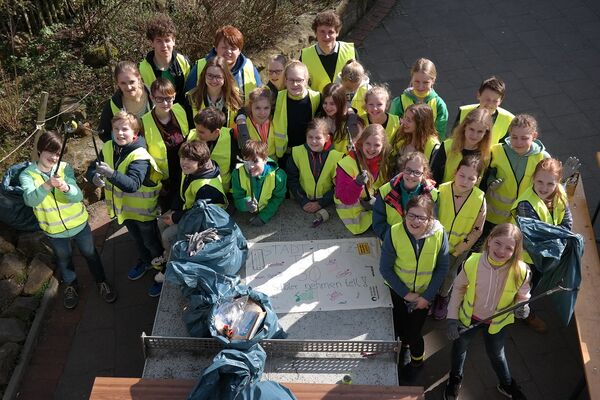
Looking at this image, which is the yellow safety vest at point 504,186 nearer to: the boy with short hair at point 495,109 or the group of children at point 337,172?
the group of children at point 337,172

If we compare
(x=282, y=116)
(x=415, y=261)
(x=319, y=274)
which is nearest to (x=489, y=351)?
(x=415, y=261)

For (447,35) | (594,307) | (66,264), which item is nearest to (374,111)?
(594,307)

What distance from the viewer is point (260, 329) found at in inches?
160

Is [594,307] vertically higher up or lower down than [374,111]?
lower down

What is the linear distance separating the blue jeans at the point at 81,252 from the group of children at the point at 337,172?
2cm

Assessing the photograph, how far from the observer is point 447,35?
8.98 m

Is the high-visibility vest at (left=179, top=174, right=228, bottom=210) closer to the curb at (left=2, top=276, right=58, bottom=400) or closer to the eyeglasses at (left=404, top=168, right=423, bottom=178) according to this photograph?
the eyeglasses at (left=404, top=168, right=423, bottom=178)

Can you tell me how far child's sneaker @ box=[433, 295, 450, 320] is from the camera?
5.09 metres

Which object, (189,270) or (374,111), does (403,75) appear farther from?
(189,270)

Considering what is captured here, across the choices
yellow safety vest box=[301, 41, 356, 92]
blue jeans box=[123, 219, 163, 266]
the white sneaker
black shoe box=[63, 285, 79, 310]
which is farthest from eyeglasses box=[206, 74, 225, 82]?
black shoe box=[63, 285, 79, 310]

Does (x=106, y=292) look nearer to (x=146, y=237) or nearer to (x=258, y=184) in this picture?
(x=146, y=237)

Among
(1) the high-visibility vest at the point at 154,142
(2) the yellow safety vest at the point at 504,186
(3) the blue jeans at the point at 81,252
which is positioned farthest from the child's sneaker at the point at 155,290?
(2) the yellow safety vest at the point at 504,186

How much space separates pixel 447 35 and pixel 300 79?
15.4 feet

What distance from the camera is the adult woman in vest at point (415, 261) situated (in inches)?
158
